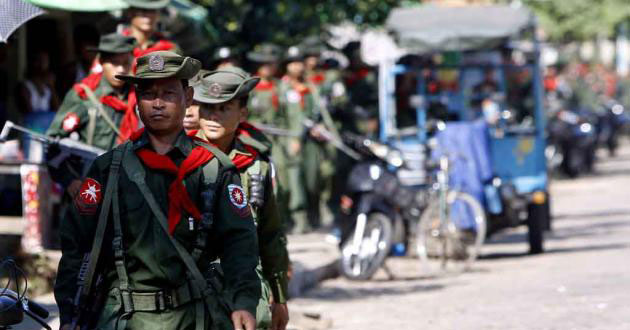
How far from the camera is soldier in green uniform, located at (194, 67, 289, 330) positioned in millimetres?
6660

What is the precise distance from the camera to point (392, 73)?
17.6m

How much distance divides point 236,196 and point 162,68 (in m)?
0.51

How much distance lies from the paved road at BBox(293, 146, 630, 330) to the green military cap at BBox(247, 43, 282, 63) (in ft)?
8.58

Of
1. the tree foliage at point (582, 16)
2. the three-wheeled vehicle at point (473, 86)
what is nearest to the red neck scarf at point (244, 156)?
the three-wheeled vehicle at point (473, 86)

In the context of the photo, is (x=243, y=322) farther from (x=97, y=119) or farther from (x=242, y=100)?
(x=97, y=119)

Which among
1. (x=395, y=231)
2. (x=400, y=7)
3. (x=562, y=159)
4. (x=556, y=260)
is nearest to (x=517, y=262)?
(x=556, y=260)

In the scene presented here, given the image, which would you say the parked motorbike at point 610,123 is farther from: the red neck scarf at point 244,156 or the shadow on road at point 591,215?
the red neck scarf at point 244,156

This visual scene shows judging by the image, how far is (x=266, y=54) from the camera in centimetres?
1574

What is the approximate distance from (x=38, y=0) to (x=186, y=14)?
393cm

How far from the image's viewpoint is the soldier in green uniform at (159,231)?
16.3 ft

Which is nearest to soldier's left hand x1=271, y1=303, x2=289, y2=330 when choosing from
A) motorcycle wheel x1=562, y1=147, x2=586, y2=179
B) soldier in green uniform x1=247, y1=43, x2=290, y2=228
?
soldier in green uniform x1=247, y1=43, x2=290, y2=228

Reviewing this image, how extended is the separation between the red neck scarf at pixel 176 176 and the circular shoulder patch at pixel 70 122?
12.4 ft

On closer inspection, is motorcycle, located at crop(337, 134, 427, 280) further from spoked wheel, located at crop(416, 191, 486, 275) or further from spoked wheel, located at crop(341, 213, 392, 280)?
spoked wheel, located at crop(416, 191, 486, 275)

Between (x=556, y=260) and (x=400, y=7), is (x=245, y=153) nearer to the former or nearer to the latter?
(x=556, y=260)
